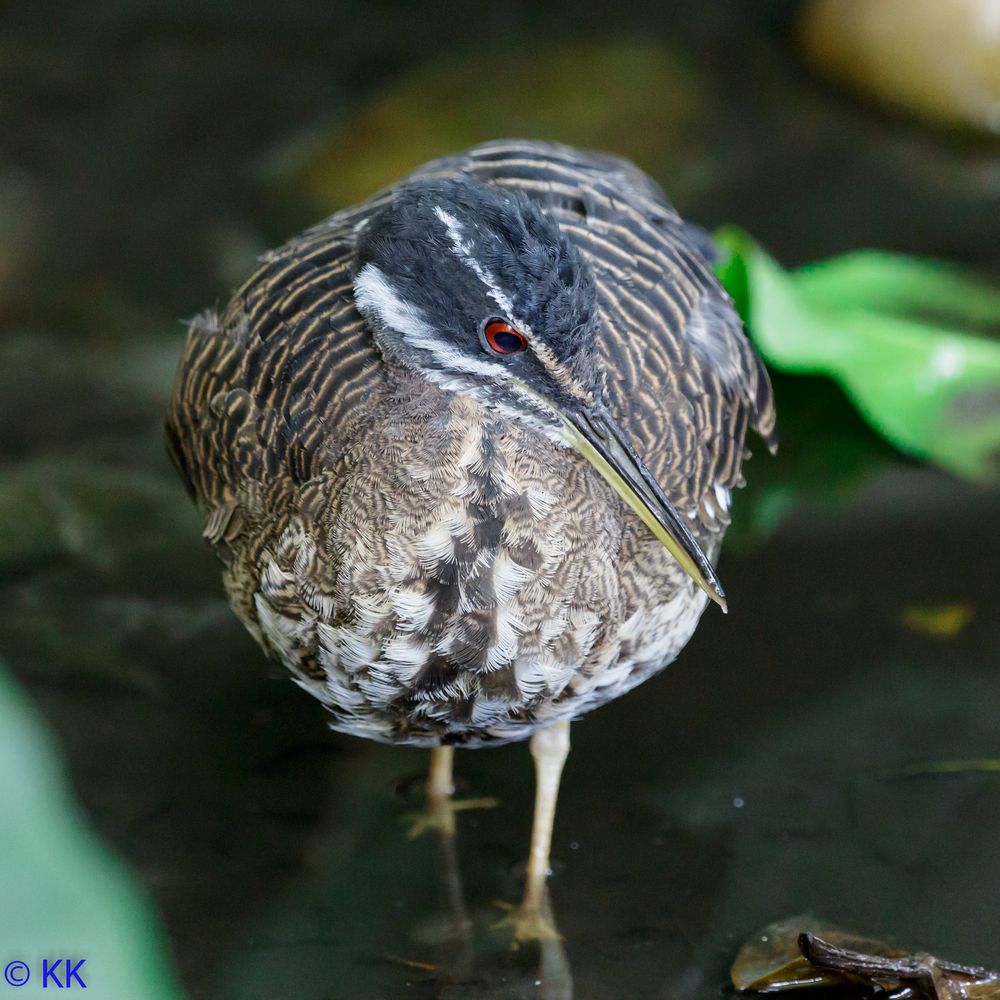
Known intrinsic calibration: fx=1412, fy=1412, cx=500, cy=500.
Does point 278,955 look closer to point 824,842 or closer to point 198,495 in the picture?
point 198,495

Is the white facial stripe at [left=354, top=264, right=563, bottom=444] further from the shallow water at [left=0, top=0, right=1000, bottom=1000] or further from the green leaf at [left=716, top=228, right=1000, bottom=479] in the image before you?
the green leaf at [left=716, top=228, right=1000, bottom=479]

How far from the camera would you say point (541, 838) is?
2.98 meters

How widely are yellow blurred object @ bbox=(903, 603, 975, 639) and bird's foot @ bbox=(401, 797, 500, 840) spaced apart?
1179 millimetres

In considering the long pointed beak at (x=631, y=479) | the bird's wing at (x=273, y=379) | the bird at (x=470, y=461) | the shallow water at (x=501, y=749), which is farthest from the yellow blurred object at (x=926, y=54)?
the long pointed beak at (x=631, y=479)

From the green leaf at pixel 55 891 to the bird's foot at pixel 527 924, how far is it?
1362 millimetres

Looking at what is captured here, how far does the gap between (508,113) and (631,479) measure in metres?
3.21

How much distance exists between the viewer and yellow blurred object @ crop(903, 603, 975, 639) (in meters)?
3.55

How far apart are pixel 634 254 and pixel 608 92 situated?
2.63 metres

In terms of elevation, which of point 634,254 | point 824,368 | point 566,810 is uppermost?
point 634,254

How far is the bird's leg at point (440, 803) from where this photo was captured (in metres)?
3.16

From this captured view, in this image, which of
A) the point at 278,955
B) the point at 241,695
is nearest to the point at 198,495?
the point at 241,695

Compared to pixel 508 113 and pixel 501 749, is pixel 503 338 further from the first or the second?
pixel 508 113

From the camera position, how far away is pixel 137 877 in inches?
118

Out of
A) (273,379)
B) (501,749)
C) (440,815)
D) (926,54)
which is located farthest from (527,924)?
(926,54)
